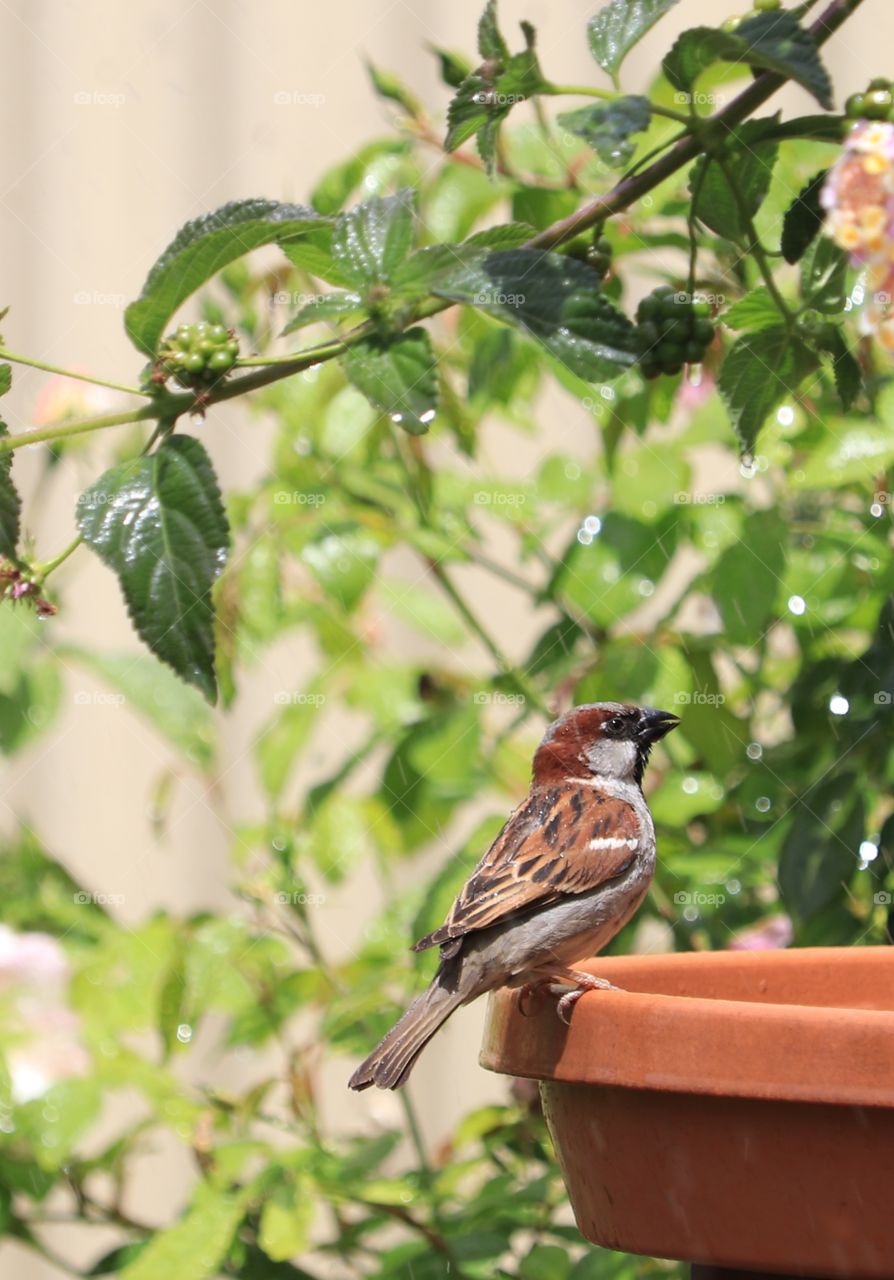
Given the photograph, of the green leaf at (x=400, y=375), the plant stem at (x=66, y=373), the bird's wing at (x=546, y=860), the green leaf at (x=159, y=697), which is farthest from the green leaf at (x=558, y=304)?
the green leaf at (x=159, y=697)

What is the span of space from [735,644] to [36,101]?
193 cm

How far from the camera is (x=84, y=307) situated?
280 centimetres

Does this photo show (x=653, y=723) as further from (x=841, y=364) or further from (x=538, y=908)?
(x=841, y=364)

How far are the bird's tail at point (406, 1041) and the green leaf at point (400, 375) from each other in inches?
20.1

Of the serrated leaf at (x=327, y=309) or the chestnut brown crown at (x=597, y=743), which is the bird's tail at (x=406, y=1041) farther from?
the serrated leaf at (x=327, y=309)

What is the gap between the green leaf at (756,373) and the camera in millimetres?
1284

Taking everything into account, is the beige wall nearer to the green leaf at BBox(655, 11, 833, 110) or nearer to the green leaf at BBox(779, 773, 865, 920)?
the green leaf at BBox(779, 773, 865, 920)

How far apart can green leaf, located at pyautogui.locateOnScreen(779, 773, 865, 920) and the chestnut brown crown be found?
191mm

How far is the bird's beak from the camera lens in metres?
1.61

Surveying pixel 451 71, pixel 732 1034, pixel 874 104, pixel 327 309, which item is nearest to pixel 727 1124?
pixel 732 1034

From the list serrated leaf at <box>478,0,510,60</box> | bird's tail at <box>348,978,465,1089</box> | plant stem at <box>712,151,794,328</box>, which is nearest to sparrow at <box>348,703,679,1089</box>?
bird's tail at <box>348,978,465,1089</box>

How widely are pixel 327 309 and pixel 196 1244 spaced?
41.1 inches

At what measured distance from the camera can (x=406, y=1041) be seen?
125cm

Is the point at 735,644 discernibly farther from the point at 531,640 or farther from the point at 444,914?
the point at 531,640
